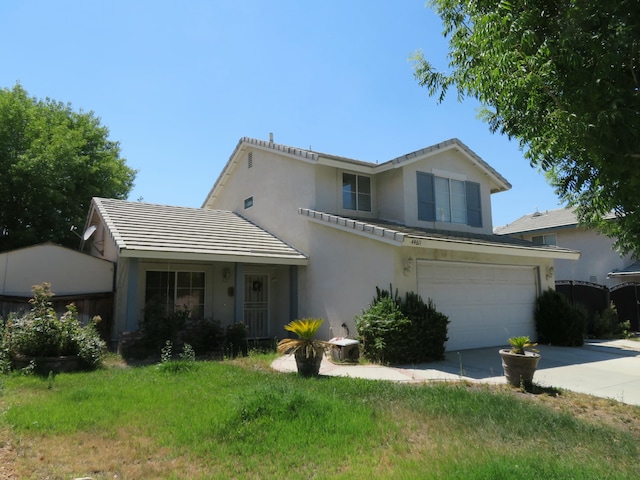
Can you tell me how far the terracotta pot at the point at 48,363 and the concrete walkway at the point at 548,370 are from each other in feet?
Result: 14.0

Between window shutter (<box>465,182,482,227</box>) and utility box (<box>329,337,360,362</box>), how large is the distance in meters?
7.58

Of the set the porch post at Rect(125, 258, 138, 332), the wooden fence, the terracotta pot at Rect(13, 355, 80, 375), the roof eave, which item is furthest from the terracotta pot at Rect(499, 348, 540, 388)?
the wooden fence

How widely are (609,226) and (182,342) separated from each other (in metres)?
11.0

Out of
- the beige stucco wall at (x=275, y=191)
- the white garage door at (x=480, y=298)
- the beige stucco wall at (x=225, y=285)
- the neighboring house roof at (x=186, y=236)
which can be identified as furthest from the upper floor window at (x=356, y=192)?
the white garage door at (x=480, y=298)

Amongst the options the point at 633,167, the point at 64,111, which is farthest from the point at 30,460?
the point at 64,111

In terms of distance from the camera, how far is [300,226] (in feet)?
48.4

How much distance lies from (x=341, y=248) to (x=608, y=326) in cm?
1131

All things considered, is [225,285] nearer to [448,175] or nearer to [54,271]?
[54,271]

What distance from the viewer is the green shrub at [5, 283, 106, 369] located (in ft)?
29.5

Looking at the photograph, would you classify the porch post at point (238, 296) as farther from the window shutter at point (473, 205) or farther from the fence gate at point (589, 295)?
the fence gate at point (589, 295)

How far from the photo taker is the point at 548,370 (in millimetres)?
9641

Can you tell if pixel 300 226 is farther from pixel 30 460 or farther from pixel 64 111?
pixel 64 111

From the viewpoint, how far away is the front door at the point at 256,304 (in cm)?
1509

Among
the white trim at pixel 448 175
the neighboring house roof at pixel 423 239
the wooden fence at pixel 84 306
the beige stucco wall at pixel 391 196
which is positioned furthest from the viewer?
the white trim at pixel 448 175
